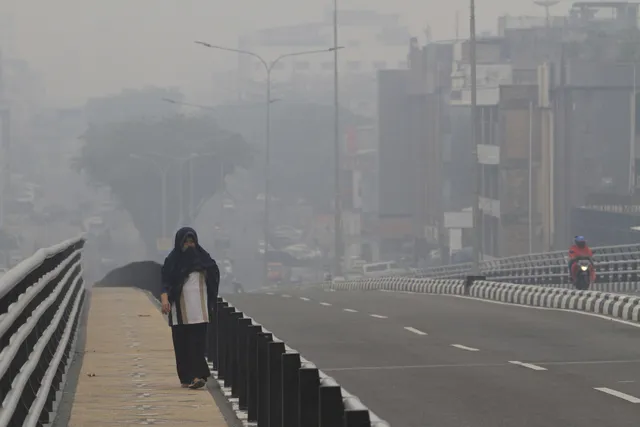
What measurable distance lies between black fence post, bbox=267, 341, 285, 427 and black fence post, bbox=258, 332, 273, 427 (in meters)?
0.31

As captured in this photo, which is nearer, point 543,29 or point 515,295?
point 515,295

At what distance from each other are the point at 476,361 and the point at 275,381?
8.64 m

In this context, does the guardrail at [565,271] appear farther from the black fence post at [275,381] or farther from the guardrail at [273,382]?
the black fence post at [275,381]

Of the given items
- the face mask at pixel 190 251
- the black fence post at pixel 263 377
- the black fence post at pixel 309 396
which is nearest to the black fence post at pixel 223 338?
the face mask at pixel 190 251

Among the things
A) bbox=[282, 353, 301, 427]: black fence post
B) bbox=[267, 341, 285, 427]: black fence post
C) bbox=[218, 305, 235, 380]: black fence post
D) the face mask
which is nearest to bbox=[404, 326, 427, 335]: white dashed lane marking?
bbox=[218, 305, 235, 380]: black fence post

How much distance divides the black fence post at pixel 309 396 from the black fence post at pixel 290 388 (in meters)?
0.54

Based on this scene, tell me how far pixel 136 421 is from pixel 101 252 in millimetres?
152839

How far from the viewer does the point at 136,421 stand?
13086 millimetres

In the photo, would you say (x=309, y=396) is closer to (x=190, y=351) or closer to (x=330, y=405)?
(x=330, y=405)

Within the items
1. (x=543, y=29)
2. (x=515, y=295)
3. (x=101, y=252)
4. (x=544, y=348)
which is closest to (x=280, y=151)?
(x=101, y=252)

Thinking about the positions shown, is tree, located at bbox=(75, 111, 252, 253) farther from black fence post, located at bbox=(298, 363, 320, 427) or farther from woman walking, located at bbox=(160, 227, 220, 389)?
black fence post, located at bbox=(298, 363, 320, 427)

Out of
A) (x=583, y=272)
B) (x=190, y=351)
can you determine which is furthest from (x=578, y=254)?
(x=190, y=351)

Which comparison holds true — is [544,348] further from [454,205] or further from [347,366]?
[454,205]

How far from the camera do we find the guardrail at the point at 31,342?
9078 millimetres
